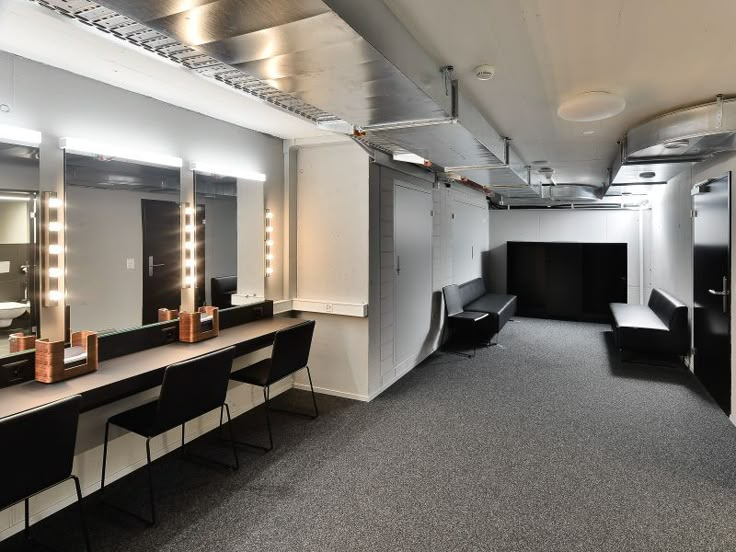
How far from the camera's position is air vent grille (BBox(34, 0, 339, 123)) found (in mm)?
1455

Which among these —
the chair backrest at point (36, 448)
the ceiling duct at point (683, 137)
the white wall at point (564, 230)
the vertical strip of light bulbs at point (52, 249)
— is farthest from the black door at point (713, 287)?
the vertical strip of light bulbs at point (52, 249)

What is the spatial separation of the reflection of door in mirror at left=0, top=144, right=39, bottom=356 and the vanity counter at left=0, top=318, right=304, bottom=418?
1.05 feet

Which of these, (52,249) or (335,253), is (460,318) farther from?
(52,249)

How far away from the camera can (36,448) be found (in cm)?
174

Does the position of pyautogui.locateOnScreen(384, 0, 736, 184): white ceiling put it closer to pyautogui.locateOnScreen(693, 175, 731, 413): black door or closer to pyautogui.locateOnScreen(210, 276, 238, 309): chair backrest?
pyautogui.locateOnScreen(693, 175, 731, 413): black door

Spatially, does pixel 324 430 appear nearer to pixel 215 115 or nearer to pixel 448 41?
pixel 215 115

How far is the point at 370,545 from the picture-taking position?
6.96ft

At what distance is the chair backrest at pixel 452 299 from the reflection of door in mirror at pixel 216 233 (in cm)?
294

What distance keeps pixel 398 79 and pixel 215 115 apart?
191 centimetres

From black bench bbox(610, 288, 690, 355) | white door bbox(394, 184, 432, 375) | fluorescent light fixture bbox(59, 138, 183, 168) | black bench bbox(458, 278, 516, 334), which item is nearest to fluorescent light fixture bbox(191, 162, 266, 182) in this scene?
fluorescent light fixture bbox(59, 138, 183, 168)

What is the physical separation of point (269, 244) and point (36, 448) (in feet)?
8.05

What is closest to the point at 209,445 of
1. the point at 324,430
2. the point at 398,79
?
the point at 324,430

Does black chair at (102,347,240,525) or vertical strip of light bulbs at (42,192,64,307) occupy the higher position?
vertical strip of light bulbs at (42,192,64,307)

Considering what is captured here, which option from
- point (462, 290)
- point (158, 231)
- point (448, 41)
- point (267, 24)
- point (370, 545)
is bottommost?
point (370, 545)
